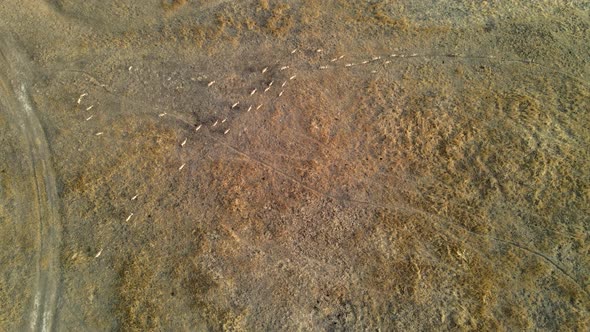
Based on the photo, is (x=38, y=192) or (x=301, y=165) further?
(x=301, y=165)

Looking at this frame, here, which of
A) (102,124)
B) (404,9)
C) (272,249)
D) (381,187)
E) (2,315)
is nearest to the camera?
(2,315)

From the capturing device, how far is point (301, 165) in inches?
843

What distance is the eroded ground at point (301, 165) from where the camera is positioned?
1864cm

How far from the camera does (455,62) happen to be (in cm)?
2406

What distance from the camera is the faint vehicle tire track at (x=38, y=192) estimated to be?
61.2 feet

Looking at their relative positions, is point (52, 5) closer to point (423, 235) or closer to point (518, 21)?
point (423, 235)

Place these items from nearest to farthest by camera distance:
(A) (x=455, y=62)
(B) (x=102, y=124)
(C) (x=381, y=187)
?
(C) (x=381, y=187), (B) (x=102, y=124), (A) (x=455, y=62)

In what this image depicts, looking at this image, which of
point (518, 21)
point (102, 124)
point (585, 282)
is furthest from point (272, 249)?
point (518, 21)

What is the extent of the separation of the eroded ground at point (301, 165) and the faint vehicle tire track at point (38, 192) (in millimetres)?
138

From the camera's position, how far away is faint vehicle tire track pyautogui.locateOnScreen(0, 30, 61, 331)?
18.6 metres

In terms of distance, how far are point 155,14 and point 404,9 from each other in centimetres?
1361

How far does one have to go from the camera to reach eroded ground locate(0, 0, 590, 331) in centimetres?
1864

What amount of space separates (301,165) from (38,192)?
38.5ft

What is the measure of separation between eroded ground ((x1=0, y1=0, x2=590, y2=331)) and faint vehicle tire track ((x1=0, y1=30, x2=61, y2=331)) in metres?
0.14
